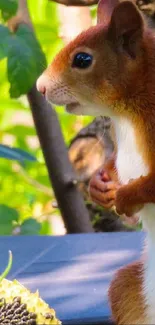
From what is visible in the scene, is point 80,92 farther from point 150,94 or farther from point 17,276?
point 17,276

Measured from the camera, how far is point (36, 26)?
233 cm

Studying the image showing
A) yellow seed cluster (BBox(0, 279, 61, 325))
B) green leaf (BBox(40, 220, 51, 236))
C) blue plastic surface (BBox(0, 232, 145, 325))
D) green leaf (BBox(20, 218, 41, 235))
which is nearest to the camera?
yellow seed cluster (BBox(0, 279, 61, 325))

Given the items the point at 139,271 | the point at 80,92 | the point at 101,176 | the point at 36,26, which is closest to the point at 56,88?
the point at 80,92

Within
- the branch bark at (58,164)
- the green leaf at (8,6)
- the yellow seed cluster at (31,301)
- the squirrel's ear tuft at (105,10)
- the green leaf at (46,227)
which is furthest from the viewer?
the green leaf at (46,227)

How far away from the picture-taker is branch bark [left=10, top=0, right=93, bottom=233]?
222cm

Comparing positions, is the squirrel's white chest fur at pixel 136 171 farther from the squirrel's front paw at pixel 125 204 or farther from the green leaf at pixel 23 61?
the green leaf at pixel 23 61

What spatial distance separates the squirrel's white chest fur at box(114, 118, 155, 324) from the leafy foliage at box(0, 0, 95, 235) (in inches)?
14.7

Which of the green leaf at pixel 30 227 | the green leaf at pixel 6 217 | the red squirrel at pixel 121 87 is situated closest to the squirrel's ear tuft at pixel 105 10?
the red squirrel at pixel 121 87

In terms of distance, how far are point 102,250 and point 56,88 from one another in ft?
2.24

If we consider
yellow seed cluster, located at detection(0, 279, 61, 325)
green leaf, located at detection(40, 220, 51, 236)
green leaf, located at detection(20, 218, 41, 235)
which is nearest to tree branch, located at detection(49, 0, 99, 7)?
yellow seed cluster, located at detection(0, 279, 61, 325)

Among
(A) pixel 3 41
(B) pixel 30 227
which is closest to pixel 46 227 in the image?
(B) pixel 30 227

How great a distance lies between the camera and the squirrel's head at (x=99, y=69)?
100 cm

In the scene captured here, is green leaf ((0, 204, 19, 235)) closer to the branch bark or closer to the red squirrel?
the branch bark

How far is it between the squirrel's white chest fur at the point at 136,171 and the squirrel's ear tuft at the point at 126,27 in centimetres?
9
